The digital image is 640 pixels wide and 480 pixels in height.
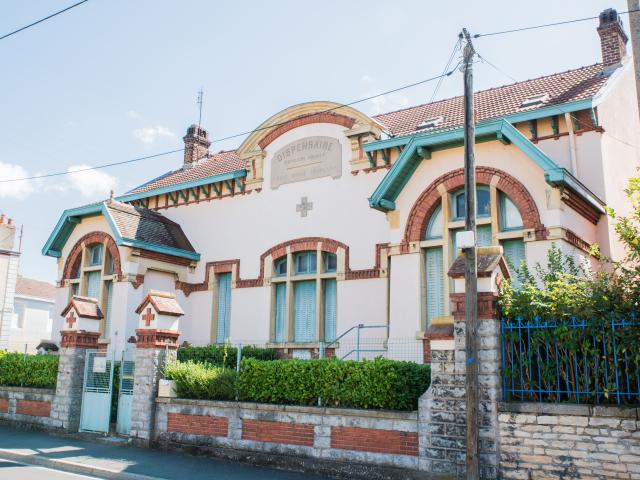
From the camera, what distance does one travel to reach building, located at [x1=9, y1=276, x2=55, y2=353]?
137 ft

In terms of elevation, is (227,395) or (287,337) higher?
(287,337)

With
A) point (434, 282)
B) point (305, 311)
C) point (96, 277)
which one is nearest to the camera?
point (434, 282)

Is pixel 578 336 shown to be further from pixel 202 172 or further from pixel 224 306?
pixel 202 172

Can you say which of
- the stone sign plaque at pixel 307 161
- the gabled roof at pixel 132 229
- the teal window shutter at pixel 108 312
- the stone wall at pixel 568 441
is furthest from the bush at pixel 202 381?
the stone sign plaque at pixel 307 161

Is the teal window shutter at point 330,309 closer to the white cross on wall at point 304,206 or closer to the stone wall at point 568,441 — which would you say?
the white cross on wall at point 304,206

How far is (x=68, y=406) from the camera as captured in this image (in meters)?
14.5

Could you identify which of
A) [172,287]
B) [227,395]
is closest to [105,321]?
[172,287]

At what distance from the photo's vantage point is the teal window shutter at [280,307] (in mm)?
17938

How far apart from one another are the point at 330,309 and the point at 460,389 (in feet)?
26.9

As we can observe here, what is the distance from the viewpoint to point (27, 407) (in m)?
15.6

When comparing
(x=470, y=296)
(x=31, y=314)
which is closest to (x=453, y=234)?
(x=470, y=296)

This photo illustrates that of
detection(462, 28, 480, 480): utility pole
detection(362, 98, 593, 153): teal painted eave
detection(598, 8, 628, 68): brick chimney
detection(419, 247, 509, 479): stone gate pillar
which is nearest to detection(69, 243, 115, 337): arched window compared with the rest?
detection(362, 98, 593, 153): teal painted eave

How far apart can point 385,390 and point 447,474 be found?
5.14 ft

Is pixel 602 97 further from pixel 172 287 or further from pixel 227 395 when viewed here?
pixel 172 287
